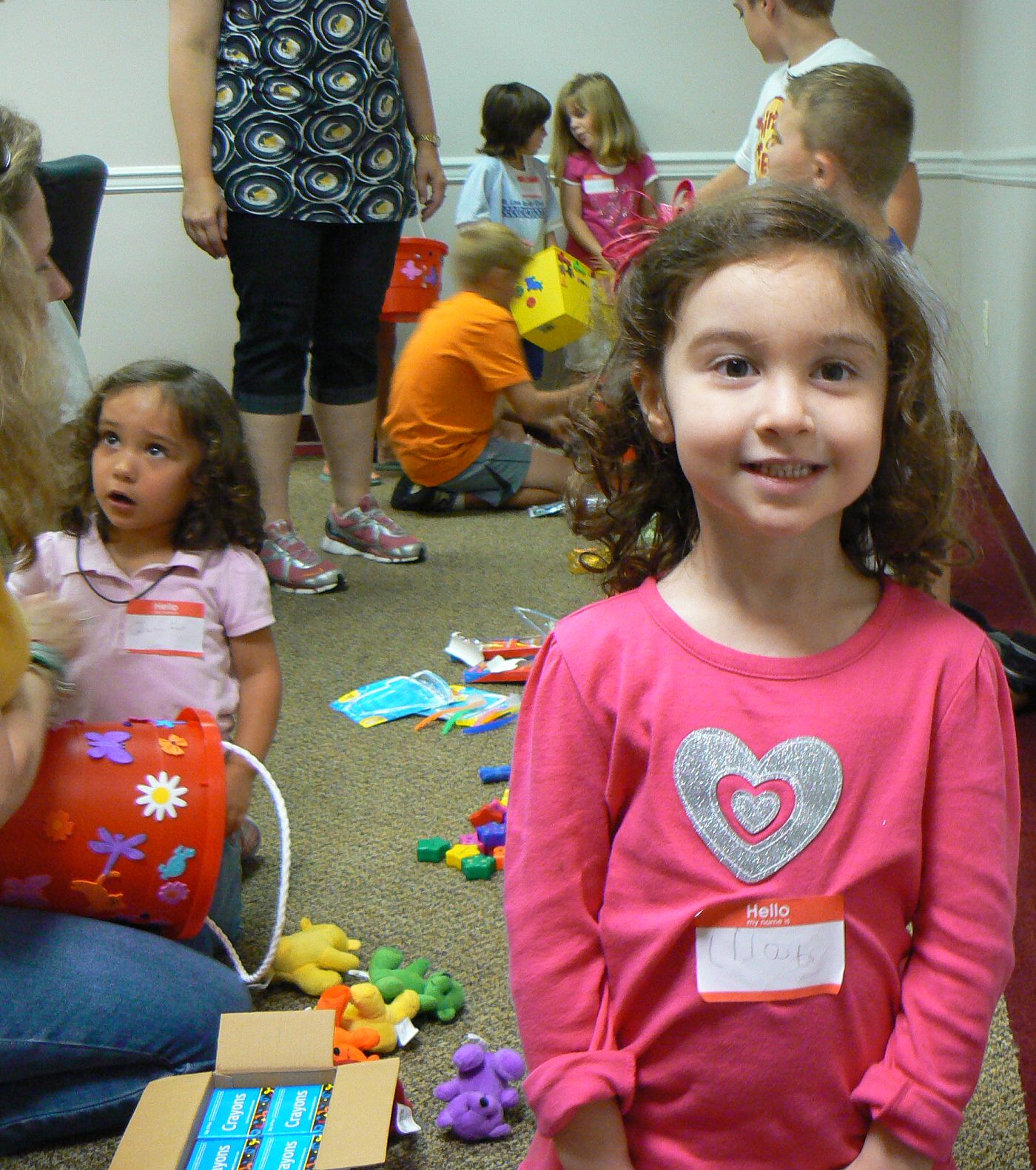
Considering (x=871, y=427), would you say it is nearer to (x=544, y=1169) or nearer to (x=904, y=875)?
(x=904, y=875)

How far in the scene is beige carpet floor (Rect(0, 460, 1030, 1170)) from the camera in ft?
3.56

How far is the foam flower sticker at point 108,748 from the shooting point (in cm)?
112

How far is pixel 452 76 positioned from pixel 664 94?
773 mm

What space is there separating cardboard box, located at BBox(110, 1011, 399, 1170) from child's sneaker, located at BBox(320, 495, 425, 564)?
6.22ft

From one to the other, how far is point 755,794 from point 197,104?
200 cm

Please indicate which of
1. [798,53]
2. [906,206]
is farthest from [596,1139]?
[798,53]

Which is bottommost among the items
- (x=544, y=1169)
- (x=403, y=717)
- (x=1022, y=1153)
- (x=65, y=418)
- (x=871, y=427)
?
(x=403, y=717)

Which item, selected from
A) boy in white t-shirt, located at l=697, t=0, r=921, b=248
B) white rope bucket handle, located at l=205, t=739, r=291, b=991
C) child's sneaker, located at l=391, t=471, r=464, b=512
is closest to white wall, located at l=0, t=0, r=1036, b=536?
child's sneaker, located at l=391, t=471, r=464, b=512

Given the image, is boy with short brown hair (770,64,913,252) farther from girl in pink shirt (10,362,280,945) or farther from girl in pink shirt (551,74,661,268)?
girl in pink shirt (551,74,661,268)

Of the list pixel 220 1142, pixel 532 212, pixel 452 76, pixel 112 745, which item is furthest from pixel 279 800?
A: pixel 452 76

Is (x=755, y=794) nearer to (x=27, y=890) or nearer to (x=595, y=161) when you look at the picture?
(x=27, y=890)

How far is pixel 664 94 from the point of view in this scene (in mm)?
4465

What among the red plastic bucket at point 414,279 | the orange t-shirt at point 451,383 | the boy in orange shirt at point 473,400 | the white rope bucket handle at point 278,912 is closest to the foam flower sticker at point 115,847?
the white rope bucket handle at point 278,912

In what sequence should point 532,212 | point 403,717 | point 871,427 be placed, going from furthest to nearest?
point 532,212, point 403,717, point 871,427
